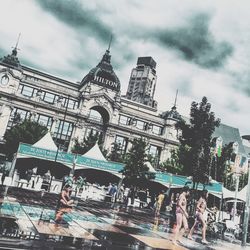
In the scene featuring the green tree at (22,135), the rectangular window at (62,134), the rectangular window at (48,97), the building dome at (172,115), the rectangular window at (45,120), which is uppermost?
the building dome at (172,115)

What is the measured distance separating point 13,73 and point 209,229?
1527 inches

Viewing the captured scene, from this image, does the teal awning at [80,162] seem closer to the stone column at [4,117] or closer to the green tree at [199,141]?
the green tree at [199,141]

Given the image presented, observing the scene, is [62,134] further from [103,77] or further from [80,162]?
[80,162]

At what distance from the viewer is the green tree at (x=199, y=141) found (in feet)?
59.9

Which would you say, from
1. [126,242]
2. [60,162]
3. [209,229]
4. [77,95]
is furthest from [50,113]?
[126,242]

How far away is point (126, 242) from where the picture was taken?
261 inches

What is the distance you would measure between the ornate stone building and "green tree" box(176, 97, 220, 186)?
24899 millimetres

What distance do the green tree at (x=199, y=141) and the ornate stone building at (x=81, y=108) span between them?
24.9 m

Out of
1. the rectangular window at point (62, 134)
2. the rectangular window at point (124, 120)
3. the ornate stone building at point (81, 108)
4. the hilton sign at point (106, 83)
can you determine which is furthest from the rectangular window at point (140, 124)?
the rectangular window at point (62, 134)

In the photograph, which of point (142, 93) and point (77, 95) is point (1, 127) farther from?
point (142, 93)

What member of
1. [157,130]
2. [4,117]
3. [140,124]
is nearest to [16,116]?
[4,117]

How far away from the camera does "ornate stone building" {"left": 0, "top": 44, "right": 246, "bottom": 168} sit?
44.6 metres

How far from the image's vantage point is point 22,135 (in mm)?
37125

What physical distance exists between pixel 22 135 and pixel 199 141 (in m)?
25.9
